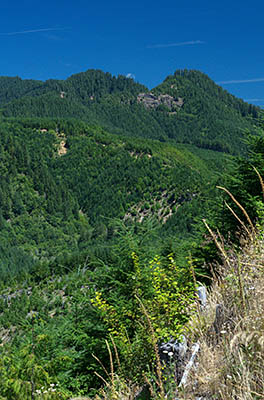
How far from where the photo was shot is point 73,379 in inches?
272

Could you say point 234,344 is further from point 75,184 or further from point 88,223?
point 75,184

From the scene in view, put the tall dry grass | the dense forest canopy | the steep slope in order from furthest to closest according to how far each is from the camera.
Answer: the steep slope, the dense forest canopy, the tall dry grass

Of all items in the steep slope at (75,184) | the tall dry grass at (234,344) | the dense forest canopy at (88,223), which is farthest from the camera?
the steep slope at (75,184)

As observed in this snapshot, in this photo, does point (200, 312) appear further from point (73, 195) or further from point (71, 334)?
point (73, 195)

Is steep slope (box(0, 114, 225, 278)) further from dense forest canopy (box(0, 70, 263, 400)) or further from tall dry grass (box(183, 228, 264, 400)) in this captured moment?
tall dry grass (box(183, 228, 264, 400))

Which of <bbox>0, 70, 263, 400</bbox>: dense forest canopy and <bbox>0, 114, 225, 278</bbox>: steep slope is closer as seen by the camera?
<bbox>0, 70, 263, 400</bbox>: dense forest canopy

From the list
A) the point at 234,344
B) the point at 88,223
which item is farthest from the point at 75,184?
the point at 234,344

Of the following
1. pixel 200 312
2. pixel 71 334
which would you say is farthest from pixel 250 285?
pixel 71 334

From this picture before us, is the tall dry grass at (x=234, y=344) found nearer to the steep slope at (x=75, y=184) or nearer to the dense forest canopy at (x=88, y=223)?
the dense forest canopy at (x=88, y=223)

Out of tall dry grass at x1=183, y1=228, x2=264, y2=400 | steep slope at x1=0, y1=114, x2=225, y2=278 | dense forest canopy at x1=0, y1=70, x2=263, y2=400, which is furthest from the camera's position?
steep slope at x1=0, y1=114, x2=225, y2=278

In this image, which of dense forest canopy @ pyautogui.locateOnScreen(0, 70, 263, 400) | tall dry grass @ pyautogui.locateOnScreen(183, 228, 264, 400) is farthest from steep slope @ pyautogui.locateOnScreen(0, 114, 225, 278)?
tall dry grass @ pyautogui.locateOnScreen(183, 228, 264, 400)

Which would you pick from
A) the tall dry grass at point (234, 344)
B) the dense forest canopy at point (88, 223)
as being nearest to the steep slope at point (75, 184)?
the dense forest canopy at point (88, 223)

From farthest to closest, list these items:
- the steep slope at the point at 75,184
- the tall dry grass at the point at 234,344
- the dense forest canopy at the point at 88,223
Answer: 1. the steep slope at the point at 75,184
2. the dense forest canopy at the point at 88,223
3. the tall dry grass at the point at 234,344

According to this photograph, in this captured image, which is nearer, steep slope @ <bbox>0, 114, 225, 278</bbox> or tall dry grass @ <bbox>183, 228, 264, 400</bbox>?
tall dry grass @ <bbox>183, 228, 264, 400</bbox>
